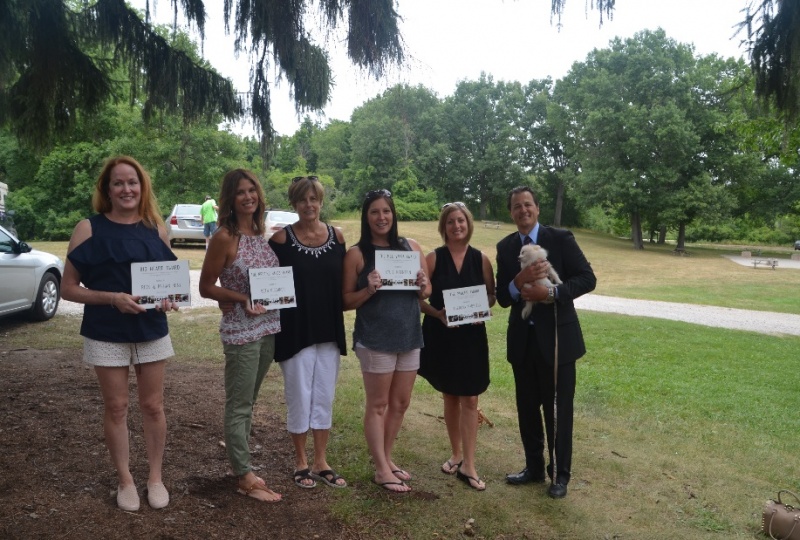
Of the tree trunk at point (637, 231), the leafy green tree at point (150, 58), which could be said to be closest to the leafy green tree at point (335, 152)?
the tree trunk at point (637, 231)

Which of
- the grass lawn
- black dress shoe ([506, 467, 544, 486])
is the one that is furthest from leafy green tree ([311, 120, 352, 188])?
black dress shoe ([506, 467, 544, 486])

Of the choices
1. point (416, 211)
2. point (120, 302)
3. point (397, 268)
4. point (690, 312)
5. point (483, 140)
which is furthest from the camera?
point (483, 140)

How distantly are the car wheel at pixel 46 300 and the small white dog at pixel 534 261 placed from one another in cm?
801

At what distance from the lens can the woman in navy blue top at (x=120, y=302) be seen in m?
2.98

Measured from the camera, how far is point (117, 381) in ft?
9.95

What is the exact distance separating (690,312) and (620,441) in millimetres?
9674

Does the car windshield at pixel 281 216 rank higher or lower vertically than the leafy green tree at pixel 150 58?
lower

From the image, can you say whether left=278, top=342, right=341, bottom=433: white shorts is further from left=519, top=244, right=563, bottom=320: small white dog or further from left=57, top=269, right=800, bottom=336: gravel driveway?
left=57, top=269, right=800, bottom=336: gravel driveway

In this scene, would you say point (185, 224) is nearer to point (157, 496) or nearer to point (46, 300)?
point (46, 300)

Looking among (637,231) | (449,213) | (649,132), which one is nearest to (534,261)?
(449,213)

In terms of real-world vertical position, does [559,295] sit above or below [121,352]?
above

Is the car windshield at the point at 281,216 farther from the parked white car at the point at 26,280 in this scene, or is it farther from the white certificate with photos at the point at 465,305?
the white certificate with photos at the point at 465,305

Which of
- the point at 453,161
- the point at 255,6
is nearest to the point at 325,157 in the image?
the point at 453,161

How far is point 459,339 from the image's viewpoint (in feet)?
12.6
